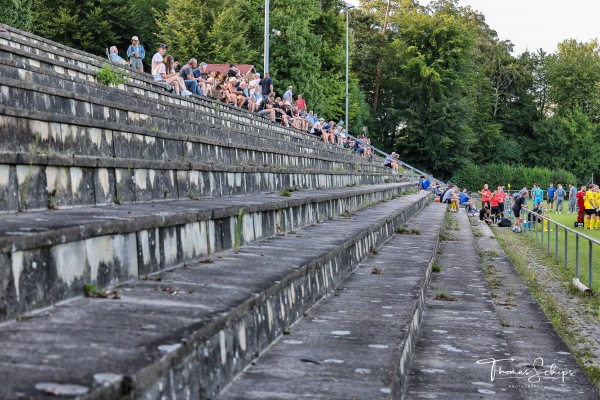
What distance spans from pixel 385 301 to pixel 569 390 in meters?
1.44

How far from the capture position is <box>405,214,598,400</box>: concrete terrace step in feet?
17.0

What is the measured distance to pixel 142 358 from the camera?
8.69ft

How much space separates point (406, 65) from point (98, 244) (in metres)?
74.1

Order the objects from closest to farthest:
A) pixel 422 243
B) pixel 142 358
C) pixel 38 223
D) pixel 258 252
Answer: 1. pixel 142 358
2. pixel 38 223
3. pixel 258 252
4. pixel 422 243

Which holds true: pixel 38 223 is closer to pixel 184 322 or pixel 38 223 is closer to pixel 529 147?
pixel 184 322

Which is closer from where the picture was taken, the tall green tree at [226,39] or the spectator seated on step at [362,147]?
the spectator seated on step at [362,147]

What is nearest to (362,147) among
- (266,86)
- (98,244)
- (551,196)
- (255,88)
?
(266,86)

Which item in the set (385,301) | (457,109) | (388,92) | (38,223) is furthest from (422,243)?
(388,92)

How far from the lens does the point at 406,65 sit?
76062 millimetres

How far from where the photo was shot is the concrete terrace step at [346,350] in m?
3.53

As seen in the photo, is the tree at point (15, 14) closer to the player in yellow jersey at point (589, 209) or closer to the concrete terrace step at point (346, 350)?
the player in yellow jersey at point (589, 209)

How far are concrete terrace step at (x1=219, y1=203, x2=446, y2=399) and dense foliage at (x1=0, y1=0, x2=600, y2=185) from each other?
28.4 metres
